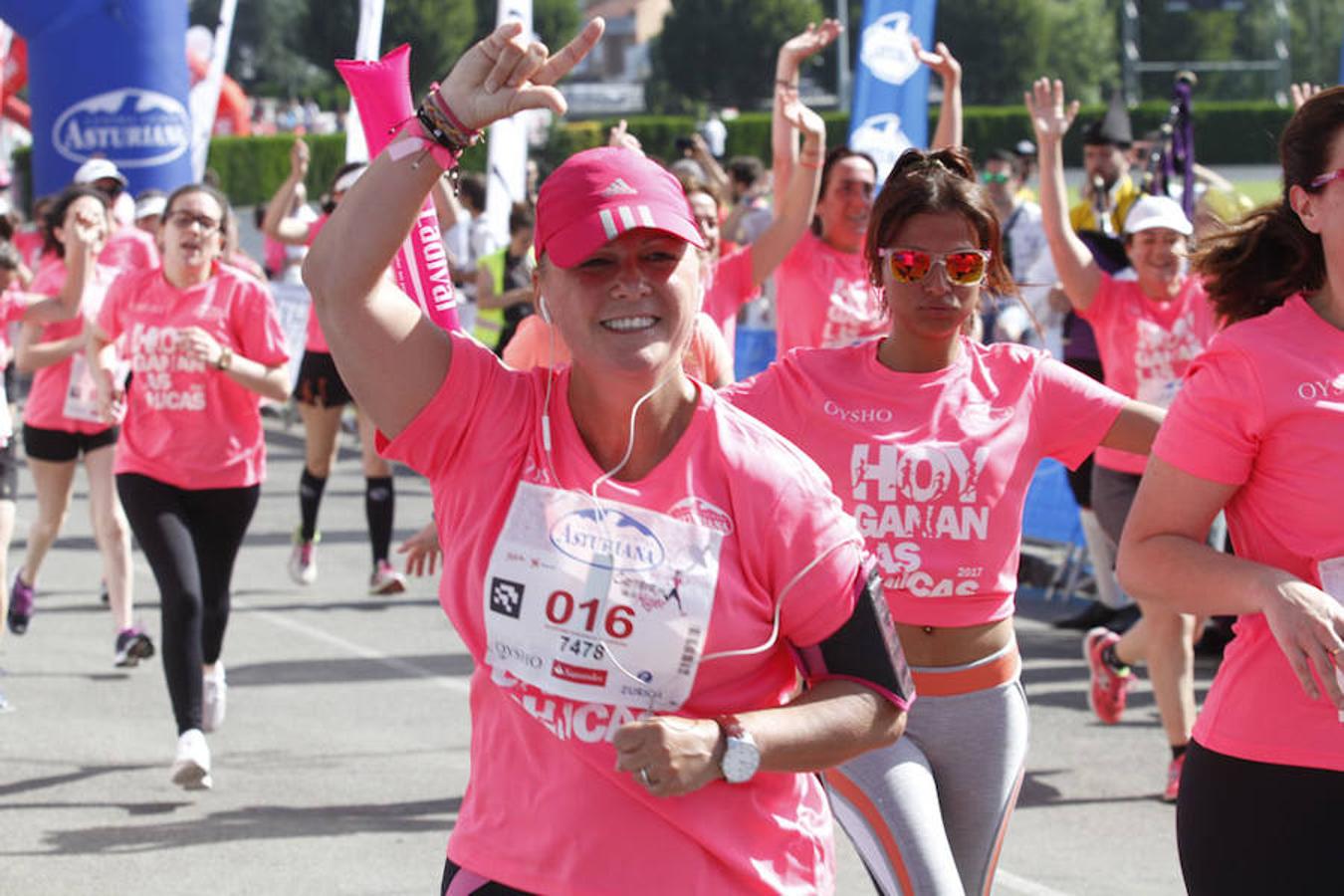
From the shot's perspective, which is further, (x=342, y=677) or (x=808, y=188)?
(x=342, y=677)

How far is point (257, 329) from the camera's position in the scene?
26.2 feet

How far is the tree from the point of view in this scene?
6931cm

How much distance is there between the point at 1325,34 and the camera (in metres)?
74.1

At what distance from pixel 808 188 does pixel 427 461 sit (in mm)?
4773

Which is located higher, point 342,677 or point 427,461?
point 427,461

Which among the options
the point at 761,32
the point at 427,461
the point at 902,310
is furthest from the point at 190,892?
the point at 761,32

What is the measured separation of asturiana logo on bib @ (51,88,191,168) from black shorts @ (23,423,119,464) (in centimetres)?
408

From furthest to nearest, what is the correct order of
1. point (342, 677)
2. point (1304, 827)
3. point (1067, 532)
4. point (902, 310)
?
point (1067, 532) → point (342, 677) → point (902, 310) → point (1304, 827)

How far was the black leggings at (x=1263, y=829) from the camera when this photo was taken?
330 cm

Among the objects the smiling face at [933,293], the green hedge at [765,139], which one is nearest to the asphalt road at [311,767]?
the smiling face at [933,293]

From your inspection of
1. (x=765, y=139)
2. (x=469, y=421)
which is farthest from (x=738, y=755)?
(x=765, y=139)

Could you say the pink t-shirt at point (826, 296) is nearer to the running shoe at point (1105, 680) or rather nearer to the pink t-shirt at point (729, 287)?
the pink t-shirt at point (729, 287)

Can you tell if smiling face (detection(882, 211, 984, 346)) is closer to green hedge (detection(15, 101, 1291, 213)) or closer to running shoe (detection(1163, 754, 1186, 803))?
running shoe (detection(1163, 754, 1186, 803))

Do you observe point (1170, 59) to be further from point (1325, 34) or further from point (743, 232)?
point (743, 232)
